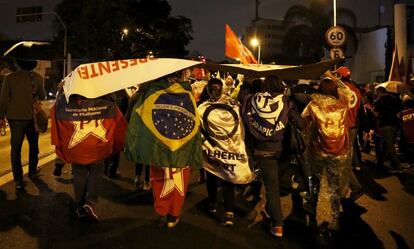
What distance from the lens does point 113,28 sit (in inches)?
1248

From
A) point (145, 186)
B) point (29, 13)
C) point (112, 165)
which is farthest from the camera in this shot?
point (29, 13)

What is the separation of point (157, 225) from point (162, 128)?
1173 mm

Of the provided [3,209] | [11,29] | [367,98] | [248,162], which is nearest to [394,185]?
[248,162]

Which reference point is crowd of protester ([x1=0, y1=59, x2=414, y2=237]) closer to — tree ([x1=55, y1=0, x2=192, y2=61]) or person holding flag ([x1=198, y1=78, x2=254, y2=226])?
person holding flag ([x1=198, y1=78, x2=254, y2=226])

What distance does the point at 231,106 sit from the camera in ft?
17.1

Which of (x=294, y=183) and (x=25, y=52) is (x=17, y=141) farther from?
(x=294, y=183)

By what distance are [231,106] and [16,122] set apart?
3.34 m

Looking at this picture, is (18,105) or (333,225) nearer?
(333,225)

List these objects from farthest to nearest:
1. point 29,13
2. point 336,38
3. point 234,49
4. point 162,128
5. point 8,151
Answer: point 29,13, point 336,38, point 8,151, point 234,49, point 162,128

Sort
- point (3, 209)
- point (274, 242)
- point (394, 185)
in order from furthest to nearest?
1. point (394, 185)
2. point (3, 209)
3. point (274, 242)

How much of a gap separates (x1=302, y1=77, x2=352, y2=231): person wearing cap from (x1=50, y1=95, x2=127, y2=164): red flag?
2.42 meters

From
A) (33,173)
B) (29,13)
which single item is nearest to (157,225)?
(33,173)

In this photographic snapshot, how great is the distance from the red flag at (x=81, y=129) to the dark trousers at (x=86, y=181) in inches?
7.1

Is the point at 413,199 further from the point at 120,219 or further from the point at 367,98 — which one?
the point at 367,98
